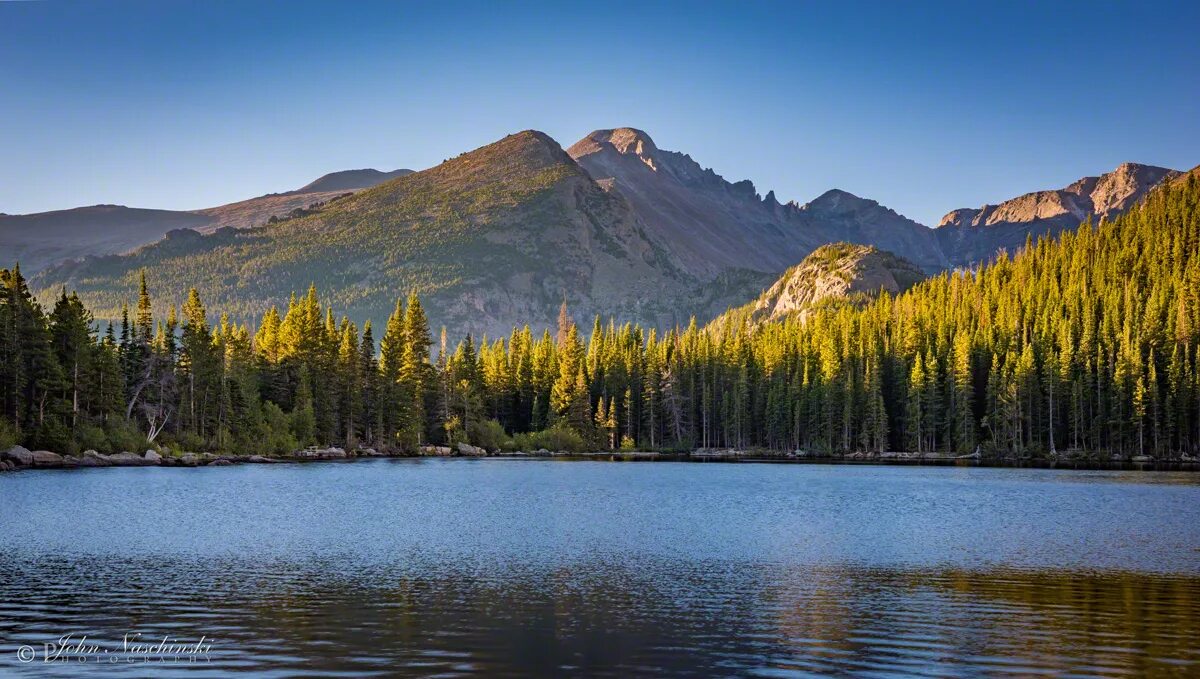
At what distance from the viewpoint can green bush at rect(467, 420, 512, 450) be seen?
13538cm

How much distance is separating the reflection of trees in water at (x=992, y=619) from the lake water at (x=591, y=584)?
0.39 ft

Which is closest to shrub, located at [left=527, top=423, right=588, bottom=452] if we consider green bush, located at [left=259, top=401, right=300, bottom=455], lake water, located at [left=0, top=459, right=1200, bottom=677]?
green bush, located at [left=259, top=401, right=300, bottom=455]

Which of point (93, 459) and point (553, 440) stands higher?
point (93, 459)

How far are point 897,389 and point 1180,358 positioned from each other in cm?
3713

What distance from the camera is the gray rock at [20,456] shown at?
249ft

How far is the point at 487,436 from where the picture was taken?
447 feet

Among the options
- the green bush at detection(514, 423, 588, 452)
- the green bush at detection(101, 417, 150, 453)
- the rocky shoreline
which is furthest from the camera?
the green bush at detection(514, 423, 588, 452)

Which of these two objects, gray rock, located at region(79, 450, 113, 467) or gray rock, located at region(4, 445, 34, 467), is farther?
gray rock, located at region(79, 450, 113, 467)

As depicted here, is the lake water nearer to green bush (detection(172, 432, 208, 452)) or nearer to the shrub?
green bush (detection(172, 432, 208, 452))

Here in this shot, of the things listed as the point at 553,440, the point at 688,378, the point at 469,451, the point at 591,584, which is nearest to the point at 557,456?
the point at 553,440

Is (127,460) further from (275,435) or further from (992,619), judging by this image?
(992,619)

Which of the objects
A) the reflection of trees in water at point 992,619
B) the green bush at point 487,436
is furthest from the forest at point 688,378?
the reflection of trees in water at point 992,619

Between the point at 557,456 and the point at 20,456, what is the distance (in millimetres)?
69422

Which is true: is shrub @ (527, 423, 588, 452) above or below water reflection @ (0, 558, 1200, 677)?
Result: above
